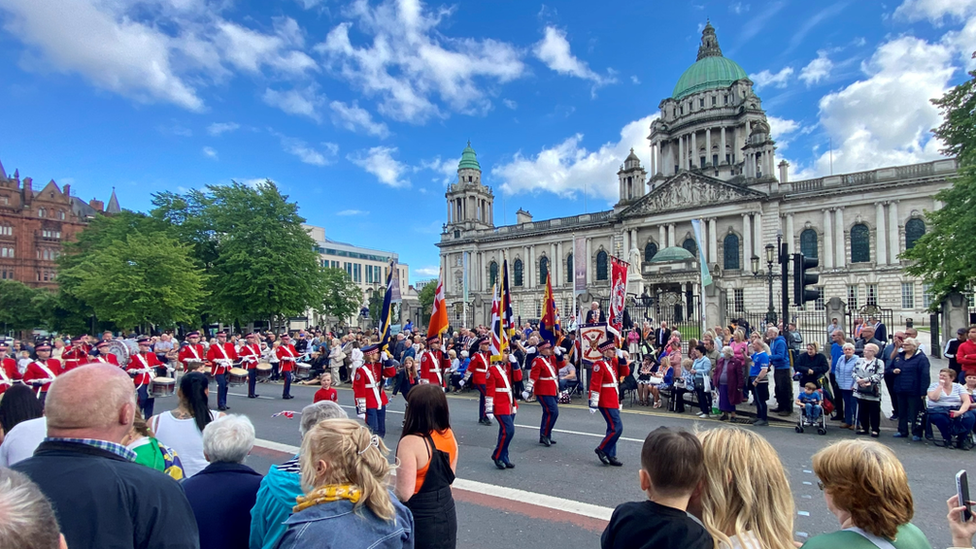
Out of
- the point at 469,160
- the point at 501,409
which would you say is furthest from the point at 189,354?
the point at 469,160

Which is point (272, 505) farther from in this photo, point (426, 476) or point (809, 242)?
point (809, 242)

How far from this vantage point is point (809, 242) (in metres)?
48.7

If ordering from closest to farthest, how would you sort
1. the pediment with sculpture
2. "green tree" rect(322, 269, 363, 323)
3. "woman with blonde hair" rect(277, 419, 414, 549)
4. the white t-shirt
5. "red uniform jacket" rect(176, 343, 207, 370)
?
"woman with blonde hair" rect(277, 419, 414, 549) < the white t-shirt < "red uniform jacket" rect(176, 343, 207, 370) < "green tree" rect(322, 269, 363, 323) < the pediment with sculpture

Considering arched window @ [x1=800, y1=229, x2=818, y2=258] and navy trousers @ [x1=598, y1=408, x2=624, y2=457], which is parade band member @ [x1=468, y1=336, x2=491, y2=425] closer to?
navy trousers @ [x1=598, y1=408, x2=624, y2=457]

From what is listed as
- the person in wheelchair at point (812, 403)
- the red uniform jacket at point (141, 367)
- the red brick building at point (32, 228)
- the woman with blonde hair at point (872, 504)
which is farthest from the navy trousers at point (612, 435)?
the red brick building at point (32, 228)

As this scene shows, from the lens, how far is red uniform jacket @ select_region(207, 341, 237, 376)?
46.0 ft

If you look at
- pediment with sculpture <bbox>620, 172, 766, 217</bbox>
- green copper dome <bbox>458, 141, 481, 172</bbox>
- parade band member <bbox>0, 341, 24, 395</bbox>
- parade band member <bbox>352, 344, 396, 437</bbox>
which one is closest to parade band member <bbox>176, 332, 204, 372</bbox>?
parade band member <bbox>0, 341, 24, 395</bbox>

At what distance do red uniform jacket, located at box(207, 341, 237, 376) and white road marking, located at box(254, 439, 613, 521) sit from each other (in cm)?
935

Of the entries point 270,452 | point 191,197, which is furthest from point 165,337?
point 191,197

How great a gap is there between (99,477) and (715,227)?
55707 mm

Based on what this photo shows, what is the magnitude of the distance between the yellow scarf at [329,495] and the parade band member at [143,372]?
1110 cm

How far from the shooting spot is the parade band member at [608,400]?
26.5 ft

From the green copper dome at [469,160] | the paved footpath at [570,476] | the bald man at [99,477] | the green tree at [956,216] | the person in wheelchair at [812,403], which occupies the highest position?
the green copper dome at [469,160]

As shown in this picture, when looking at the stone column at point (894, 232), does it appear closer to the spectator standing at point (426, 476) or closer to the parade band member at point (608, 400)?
the parade band member at point (608, 400)
